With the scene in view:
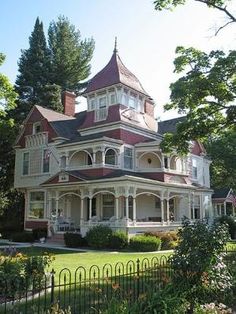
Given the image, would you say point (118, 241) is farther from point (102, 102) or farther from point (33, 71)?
point (33, 71)

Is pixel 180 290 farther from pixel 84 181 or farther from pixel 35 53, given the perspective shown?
pixel 35 53

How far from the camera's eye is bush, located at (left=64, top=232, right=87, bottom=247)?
1027 inches

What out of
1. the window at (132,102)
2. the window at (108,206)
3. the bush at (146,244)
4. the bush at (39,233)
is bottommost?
the bush at (146,244)

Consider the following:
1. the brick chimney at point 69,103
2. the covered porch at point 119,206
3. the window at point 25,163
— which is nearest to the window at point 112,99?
the covered porch at point 119,206

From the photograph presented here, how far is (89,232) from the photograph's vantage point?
84.5ft

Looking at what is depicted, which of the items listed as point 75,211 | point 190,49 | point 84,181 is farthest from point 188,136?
point 75,211

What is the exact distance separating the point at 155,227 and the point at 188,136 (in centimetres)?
1056

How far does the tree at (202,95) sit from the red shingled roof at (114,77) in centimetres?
1293

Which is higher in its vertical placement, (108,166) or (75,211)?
(108,166)

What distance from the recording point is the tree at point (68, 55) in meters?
55.2

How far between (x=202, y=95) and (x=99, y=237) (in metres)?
11.0

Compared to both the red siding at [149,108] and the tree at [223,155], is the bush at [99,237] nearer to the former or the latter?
the red siding at [149,108]

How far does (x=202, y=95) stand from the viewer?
1898cm

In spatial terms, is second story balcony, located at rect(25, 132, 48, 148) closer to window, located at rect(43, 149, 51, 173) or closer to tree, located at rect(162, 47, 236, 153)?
window, located at rect(43, 149, 51, 173)
